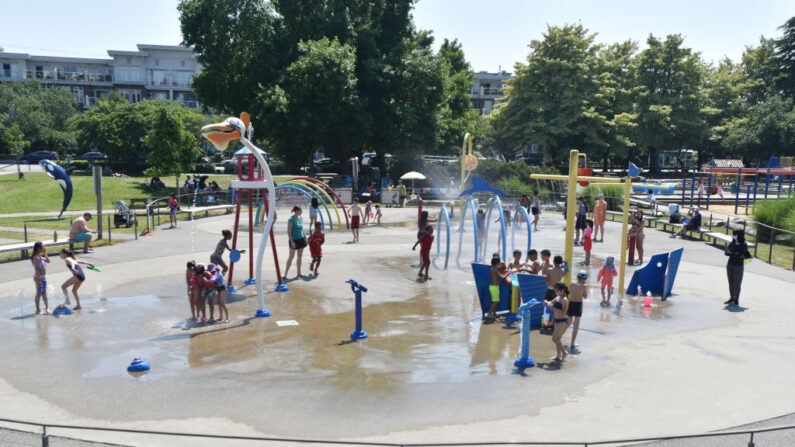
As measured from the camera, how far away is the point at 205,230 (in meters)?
26.3

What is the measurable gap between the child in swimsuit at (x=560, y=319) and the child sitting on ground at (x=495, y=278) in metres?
2.40

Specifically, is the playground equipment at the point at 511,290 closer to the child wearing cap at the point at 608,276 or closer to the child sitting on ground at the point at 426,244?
the child wearing cap at the point at 608,276

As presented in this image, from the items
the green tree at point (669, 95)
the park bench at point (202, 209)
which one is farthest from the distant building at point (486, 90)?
the park bench at point (202, 209)

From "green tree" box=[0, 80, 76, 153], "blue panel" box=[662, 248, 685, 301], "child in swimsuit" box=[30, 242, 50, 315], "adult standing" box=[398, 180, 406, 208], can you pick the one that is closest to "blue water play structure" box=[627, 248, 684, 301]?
"blue panel" box=[662, 248, 685, 301]

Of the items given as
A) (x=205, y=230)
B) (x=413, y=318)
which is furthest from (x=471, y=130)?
(x=413, y=318)

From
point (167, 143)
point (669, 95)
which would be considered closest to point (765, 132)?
point (669, 95)

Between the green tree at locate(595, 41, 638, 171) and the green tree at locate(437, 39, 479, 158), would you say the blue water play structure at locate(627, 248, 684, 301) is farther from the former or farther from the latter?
the green tree at locate(595, 41, 638, 171)

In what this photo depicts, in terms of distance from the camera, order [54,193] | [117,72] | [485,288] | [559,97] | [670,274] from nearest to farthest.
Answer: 1. [485,288]
2. [670,274]
3. [54,193]
4. [559,97]
5. [117,72]

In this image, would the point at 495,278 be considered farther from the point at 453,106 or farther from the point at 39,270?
the point at 453,106

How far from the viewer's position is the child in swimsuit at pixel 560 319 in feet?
33.2

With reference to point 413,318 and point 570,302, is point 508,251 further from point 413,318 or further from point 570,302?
point 570,302

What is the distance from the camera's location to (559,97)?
2174 inches

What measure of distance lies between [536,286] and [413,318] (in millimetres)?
2789

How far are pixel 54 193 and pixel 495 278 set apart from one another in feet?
114
